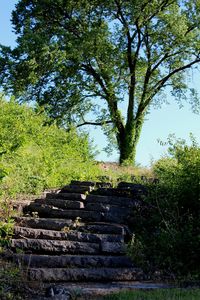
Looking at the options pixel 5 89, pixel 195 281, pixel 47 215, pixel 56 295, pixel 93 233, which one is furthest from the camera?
pixel 5 89

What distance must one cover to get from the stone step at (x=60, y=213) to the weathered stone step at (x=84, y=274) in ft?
7.23

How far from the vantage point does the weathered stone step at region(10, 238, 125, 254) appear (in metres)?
8.49

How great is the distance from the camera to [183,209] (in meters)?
→ 10.7

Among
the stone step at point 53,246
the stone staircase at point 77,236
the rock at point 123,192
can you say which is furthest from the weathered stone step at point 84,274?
the rock at point 123,192

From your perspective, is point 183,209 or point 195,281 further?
point 183,209

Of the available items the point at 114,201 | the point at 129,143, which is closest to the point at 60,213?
the point at 114,201

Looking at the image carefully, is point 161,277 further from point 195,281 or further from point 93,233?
point 93,233

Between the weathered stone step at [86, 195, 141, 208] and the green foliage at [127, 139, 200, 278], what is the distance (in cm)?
41

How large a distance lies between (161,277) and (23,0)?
22486mm

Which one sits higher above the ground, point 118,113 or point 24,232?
point 118,113

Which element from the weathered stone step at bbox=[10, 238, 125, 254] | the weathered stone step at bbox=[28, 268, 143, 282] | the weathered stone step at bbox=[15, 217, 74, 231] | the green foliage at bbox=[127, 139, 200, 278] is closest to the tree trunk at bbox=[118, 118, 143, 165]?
the green foliage at bbox=[127, 139, 200, 278]

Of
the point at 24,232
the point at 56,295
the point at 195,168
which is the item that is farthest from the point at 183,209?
the point at 56,295

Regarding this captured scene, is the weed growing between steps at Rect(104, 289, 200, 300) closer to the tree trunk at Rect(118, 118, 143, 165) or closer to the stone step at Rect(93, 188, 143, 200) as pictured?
the stone step at Rect(93, 188, 143, 200)

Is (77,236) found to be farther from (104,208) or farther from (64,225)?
(104,208)
